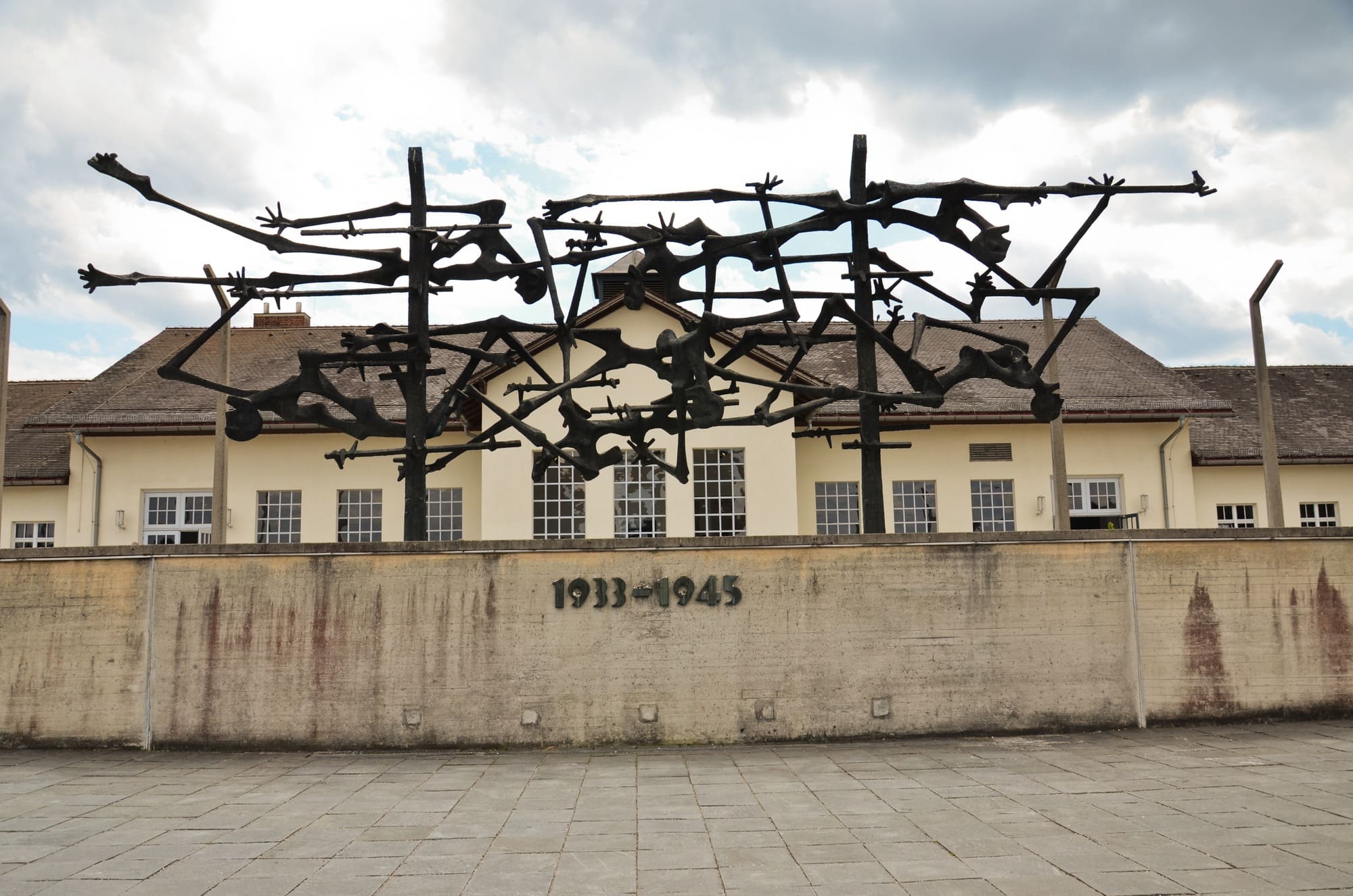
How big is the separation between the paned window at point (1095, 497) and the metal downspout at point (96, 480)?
2056 cm

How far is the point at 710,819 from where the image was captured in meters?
6.89

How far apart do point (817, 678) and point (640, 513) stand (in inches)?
384

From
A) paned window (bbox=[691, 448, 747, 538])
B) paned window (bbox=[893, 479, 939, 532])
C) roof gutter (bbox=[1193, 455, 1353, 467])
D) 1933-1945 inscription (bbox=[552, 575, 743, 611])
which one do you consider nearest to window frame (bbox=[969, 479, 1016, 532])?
paned window (bbox=[893, 479, 939, 532])

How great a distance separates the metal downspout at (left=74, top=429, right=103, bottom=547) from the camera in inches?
832

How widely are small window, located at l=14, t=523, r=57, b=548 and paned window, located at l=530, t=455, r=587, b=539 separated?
1113cm

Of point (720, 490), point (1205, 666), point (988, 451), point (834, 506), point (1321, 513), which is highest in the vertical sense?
point (988, 451)

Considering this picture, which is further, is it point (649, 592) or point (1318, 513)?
point (1318, 513)

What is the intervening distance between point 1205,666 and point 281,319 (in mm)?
23183

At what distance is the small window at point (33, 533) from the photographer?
21922 mm

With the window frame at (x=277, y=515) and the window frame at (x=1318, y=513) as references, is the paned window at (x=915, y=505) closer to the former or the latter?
the window frame at (x=1318, y=513)

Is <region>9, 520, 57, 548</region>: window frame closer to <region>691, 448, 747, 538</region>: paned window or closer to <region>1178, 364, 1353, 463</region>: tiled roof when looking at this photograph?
<region>691, 448, 747, 538</region>: paned window

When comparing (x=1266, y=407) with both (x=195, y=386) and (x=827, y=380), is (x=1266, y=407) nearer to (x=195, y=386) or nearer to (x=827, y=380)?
(x=827, y=380)

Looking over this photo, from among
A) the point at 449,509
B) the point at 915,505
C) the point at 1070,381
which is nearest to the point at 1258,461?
the point at 1070,381

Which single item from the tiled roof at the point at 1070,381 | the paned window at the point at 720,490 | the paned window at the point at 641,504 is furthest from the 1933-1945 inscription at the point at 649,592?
the tiled roof at the point at 1070,381
